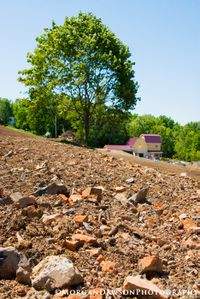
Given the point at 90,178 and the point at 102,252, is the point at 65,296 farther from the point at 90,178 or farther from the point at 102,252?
the point at 90,178

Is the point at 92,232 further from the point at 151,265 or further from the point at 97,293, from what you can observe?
the point at 97,293

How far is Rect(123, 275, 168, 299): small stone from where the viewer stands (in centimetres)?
750

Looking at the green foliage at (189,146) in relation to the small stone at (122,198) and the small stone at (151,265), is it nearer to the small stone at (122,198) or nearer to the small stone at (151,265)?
the small stone at (122,198)

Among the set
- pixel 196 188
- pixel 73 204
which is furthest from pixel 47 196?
pixel 196 188

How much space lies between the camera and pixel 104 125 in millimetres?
54938

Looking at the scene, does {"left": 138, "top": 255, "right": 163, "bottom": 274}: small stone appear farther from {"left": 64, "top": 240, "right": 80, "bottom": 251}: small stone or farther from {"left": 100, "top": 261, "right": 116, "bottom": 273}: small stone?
{"left": 64, "top": 240, "right": 80, "bottom": 251}: small stone

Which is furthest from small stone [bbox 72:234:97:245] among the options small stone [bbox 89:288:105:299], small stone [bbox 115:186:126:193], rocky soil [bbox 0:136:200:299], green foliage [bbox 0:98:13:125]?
green foliage [bbox 0:98:13:125]

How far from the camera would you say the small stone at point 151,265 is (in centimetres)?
843

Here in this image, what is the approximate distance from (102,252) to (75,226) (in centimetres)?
121

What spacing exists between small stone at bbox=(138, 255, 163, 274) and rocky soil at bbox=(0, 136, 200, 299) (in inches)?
0.6

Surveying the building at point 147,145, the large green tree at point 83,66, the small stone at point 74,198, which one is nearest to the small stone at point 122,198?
the small stone at point 74,198

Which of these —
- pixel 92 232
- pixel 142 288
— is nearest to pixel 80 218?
pixel 92 232

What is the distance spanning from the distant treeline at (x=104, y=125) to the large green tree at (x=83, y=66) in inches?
45.0

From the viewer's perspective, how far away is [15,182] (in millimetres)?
13469
